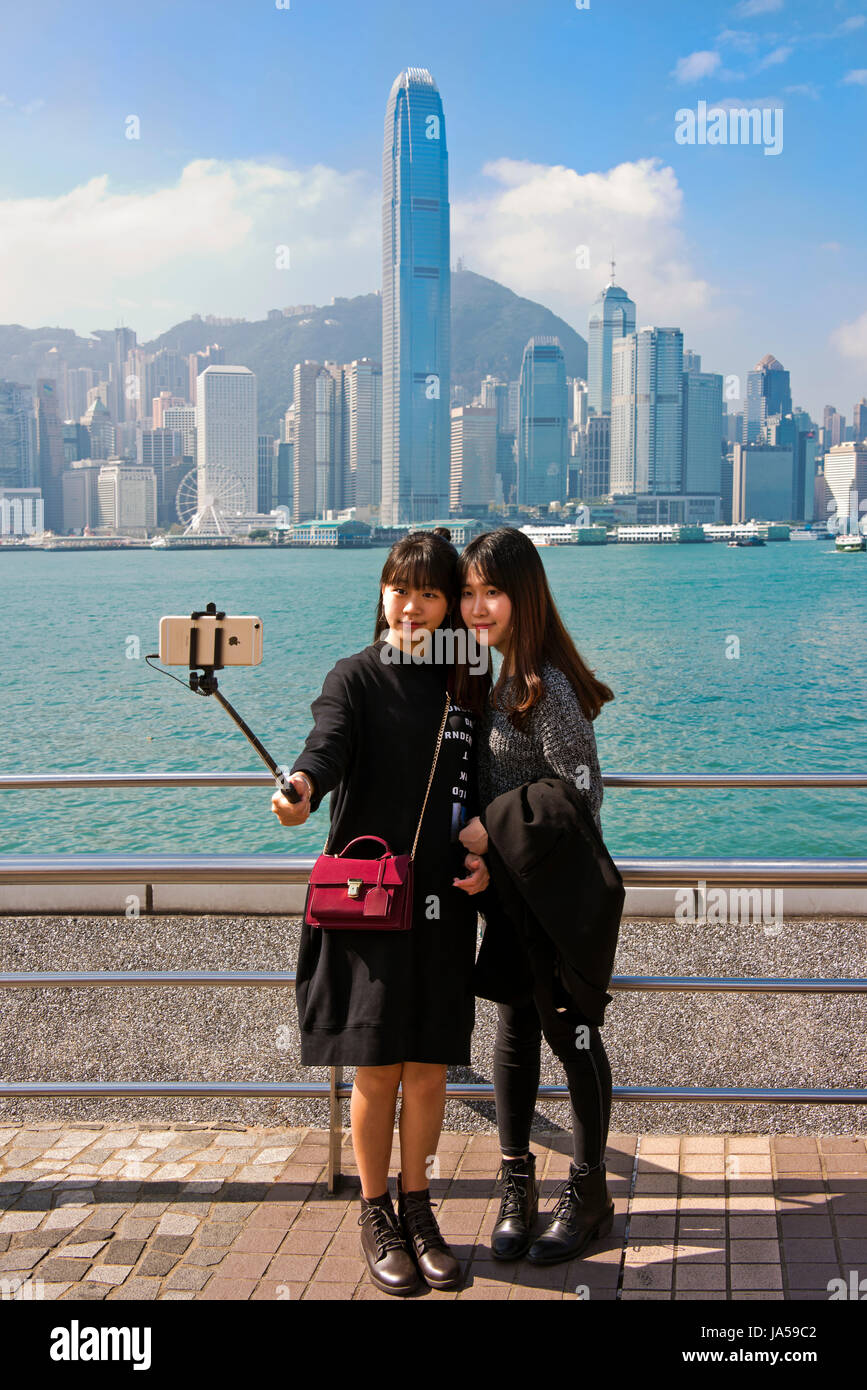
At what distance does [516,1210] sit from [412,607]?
1426 mm

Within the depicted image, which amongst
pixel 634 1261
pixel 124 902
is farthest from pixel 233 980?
pixel 124 902

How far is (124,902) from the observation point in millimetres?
5234

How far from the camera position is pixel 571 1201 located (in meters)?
2.78

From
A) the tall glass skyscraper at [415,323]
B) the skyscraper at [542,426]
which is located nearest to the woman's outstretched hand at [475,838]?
the tall glass skyscraper at [415,323]

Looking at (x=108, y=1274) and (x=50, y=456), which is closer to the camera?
(x=108, y=1274)

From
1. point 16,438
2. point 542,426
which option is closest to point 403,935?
point 16,438

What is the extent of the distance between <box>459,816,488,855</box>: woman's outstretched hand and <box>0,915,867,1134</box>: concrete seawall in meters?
0.99

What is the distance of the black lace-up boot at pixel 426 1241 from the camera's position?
2607 millimetres

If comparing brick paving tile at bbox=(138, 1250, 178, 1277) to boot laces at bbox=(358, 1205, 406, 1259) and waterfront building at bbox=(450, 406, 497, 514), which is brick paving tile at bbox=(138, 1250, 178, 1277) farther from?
waterfront building at bbox=(450, 406, 497, 514)

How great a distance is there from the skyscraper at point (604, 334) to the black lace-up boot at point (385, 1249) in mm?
140977

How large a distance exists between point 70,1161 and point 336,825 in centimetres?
136

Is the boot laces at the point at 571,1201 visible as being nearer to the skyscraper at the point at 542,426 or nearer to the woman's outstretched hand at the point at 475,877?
the woman's outstretched hand at the point at 475,877

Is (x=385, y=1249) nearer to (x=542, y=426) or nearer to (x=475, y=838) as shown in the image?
(x=475, y=838)

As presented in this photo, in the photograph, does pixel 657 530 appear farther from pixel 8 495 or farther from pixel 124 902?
pixel 124 902
